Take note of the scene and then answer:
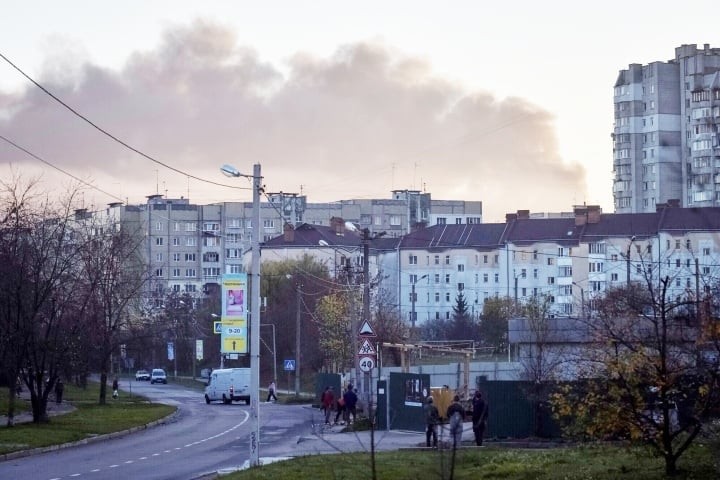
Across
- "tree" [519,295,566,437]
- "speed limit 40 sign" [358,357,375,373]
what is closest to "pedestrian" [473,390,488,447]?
"tree" [519,295,566,437]

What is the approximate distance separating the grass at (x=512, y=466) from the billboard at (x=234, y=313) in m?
3.47

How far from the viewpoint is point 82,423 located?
4800cm

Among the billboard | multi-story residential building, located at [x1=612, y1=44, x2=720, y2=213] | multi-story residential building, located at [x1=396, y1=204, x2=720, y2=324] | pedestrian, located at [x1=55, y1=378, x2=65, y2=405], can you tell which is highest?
multi-story residential building, located at [x1=612, y1=44, x2=720, y2=213]

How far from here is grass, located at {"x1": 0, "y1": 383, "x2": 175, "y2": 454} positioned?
38.2 metres

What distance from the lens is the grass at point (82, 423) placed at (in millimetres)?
38200

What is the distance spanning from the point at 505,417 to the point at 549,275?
87.9 meters

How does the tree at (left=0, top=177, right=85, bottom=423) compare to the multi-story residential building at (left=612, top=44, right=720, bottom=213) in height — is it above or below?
below

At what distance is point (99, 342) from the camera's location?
6656 centimetres

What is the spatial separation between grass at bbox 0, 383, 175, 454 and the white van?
483cm

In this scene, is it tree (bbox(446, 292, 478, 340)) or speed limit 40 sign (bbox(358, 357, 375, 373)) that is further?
tree (bbox(446, 292, 478, 340))

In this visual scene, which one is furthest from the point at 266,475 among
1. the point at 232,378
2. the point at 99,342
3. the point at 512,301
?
the point at 512,301

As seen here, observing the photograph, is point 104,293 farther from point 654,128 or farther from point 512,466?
point 654,128

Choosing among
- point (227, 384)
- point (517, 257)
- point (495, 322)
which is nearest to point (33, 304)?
point (227, 384)

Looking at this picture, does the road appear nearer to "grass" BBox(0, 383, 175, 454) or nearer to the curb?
the curb
